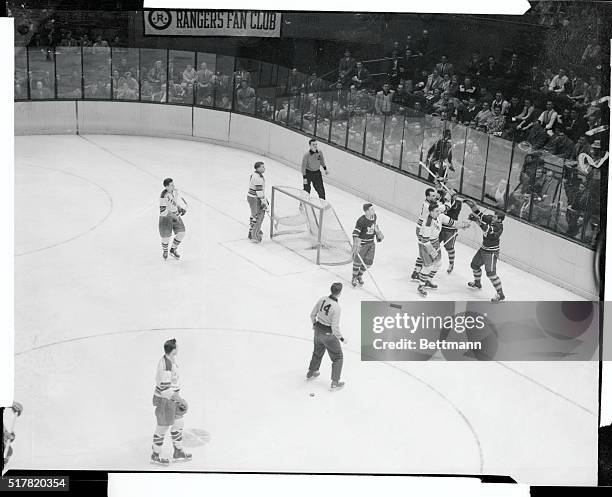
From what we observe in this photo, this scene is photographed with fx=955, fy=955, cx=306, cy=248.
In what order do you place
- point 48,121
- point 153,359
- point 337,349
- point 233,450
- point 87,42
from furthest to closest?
point 48,121
point 87,42
point 153,359
point 337,349
point 233,450

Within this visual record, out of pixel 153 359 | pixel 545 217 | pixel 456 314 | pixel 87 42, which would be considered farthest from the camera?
pixel 87 42

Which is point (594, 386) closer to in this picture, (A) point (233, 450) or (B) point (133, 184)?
(A) point (233, 450)

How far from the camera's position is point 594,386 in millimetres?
9906

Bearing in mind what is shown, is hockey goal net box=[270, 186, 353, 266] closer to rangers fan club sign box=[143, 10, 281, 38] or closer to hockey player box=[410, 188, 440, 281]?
hockey player box=[410, 188, 440, 281]

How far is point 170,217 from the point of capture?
12.3 m

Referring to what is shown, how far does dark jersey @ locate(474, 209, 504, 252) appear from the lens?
Result: 11492mm

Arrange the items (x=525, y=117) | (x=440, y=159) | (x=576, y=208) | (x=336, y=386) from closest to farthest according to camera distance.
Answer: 1. (x=336, y=386)
2. (x=576, y=208)
3. (x=525, y=117)
4. (x=440, y=159)

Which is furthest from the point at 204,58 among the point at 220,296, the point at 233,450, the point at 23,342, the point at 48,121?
the point at 233,450

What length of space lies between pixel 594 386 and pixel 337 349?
8.99 ft

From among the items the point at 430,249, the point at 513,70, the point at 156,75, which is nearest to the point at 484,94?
the point at 513,70

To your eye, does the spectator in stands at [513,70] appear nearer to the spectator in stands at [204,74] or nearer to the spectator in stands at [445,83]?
the spectator in stands at [445,83]

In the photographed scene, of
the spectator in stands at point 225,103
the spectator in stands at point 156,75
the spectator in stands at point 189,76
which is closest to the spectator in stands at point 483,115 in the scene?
the spectator in stands at point 225,103

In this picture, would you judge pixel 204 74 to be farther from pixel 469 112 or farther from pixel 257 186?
pixel 469 112

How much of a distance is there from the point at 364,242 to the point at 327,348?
2536mm
